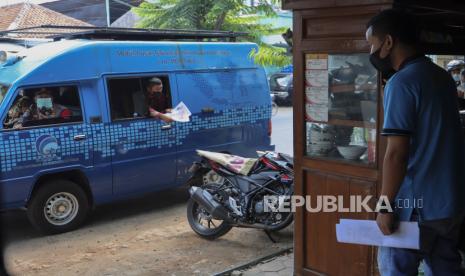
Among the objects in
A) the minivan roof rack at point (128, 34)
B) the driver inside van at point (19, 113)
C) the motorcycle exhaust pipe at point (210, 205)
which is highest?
the minivan roof rack at point (128, 34)

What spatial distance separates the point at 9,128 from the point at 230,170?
8.22 feet

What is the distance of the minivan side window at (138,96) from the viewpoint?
646cm

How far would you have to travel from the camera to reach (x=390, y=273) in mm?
2455

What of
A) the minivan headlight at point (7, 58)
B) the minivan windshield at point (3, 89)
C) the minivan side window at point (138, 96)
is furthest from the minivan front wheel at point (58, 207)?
the minivan headlight at point (7, 58)

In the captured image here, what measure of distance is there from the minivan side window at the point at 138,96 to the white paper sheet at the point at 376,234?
171 inches

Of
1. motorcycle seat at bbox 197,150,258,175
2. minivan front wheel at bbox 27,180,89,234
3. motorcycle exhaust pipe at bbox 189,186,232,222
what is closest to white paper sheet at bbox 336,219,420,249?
motorcycle exhaust pipe at bbox 189,186,232,222

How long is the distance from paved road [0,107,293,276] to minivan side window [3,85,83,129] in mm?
1367

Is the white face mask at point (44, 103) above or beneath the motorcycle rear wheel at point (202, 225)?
above

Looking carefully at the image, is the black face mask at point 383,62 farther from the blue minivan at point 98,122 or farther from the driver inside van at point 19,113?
the driver inside van at point 19,113

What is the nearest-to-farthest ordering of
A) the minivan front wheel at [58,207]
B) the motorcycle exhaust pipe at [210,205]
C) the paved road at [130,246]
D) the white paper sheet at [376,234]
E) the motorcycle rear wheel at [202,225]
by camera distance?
1. the white paper sheet at [376,234]
2. the paved road at [130,246]
3. the motorcycle exhaust pipe at [210,205]
4. the motorcycle rear wheel at [202,225]
5. the minivan front wheel at [58,207]

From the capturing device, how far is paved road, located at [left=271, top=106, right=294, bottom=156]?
1217cm

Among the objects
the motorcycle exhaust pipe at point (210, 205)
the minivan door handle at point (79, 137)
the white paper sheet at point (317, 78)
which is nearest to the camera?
the white paper sheet at point (317, 78)

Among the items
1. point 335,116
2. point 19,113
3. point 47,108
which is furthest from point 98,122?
point 335,116

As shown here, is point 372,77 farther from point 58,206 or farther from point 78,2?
A: point 78,2
